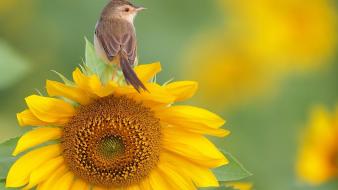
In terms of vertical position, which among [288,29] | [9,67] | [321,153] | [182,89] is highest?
[182,89]

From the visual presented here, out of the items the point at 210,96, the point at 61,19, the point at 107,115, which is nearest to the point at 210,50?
the point at 210,96

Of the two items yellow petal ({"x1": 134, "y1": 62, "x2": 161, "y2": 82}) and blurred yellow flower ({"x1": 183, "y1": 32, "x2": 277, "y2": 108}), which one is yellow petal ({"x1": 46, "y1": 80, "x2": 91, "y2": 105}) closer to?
yellow petal ({"x1": 134, "y1": 62, "x2": 161, "y2": 82})

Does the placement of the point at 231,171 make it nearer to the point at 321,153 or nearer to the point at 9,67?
the point at 9,67

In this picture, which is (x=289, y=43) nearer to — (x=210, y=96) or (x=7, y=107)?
(x=210, y=96)

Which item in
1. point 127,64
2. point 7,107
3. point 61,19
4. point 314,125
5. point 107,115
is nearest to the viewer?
point 127,64

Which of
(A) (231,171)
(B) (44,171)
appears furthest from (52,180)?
(A) (231,171)

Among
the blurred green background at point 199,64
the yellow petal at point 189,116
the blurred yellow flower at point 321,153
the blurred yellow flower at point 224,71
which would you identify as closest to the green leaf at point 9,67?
the yellow petal at point 189,116

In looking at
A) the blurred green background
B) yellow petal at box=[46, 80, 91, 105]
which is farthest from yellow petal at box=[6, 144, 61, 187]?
the blurred green background

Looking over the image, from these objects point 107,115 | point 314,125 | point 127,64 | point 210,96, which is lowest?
→ point 210,96
